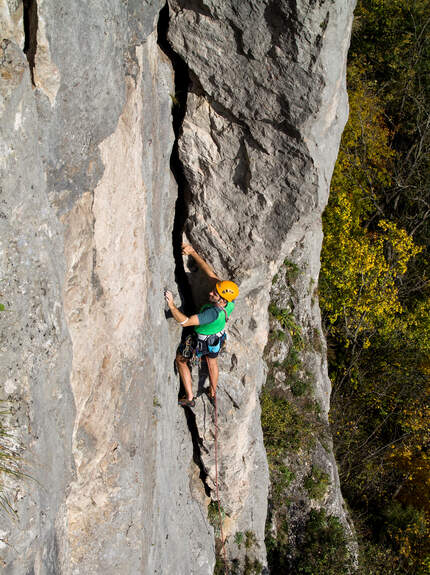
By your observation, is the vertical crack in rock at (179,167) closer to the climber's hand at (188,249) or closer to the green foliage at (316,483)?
the climber's hand at (188,249)

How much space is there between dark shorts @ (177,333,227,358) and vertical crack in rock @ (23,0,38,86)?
5.19 metres

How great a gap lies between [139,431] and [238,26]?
531cm

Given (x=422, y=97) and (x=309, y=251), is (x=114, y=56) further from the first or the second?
(x=422, y=97)

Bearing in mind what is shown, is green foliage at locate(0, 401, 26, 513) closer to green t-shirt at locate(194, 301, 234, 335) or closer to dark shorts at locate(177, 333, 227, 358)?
green t-shirt at locate(194, 301, 234, 335)

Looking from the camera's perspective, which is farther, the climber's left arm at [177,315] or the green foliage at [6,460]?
the climber's left arm at [177,315]

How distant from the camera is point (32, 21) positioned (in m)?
3.98

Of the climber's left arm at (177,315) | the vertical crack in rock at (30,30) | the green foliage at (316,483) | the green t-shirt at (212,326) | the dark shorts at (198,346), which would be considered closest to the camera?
the vertical crack in rock at (30,30)

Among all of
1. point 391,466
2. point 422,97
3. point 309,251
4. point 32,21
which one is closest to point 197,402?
point 309,251

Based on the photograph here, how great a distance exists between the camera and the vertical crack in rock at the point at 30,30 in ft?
12.9

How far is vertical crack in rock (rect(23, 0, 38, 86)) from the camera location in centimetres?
395

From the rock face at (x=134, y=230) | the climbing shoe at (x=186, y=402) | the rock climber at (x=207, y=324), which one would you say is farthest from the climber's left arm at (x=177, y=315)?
the climbing shoe at (x=186, y=402)

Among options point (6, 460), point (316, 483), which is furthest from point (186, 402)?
point (316, 483)

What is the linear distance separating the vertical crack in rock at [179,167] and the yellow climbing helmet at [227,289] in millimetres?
899

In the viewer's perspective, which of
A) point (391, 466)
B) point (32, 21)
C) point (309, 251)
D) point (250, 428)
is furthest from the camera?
point (391, 466)
